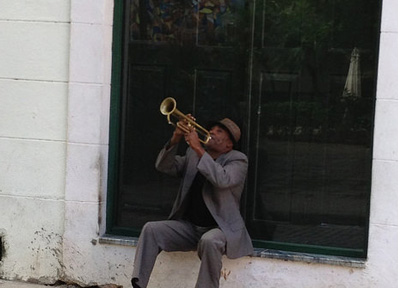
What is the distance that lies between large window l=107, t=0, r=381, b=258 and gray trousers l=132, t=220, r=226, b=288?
0.58 m

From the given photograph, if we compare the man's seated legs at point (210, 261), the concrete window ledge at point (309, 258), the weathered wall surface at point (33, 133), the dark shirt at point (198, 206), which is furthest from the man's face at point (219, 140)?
the weathered wall surface at point (33, 133)

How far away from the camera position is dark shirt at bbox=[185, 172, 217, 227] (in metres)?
5.75

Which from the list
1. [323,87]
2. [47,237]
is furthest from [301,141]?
[47,237]

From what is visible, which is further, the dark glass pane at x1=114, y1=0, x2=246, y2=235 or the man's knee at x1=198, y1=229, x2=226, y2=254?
the dark glass pane at x1=114, y1=0, x2=246, y2=235

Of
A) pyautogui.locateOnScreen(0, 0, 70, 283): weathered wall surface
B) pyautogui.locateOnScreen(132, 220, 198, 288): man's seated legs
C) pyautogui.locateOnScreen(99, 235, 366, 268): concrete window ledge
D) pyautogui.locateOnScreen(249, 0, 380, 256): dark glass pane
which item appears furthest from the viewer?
pyautogui.locateOnScreen(0, 0, 70, 283): weathered wall surface

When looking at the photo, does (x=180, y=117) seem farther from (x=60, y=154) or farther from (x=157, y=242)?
(x=60, y=154)

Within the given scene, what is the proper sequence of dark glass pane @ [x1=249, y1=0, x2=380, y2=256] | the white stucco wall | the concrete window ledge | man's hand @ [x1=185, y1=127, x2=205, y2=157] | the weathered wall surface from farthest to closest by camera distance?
the weathered wall surface < the white stucco wall < dark glass pane @ [x1=249, y1=0, x2=380, y2=256] < the concrete window ledge < man's hand @ [x1=185, y1=127, x2=205, y2=157]

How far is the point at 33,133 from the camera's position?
628 centimetres

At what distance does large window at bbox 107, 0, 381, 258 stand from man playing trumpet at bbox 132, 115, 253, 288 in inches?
14.1

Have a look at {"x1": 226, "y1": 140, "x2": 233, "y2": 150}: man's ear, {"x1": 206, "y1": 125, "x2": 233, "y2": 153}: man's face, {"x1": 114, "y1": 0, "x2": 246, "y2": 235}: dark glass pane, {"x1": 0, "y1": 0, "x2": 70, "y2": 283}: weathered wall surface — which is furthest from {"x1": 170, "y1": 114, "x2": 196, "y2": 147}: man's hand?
{"x1": 0, "y1": 0, "x2": 70, "y2": 283}: weathered wall surface

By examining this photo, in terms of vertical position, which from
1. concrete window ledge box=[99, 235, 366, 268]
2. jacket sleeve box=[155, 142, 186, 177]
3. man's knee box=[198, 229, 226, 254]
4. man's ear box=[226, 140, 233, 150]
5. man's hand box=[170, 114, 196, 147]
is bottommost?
concrete window ledge box=[99, 235, 366, 268]

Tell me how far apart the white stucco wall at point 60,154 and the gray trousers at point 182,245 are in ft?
1.08

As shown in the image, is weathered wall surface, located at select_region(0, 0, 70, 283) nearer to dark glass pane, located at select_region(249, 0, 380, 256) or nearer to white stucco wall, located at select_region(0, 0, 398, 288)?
white stucco wall, located at select_region(0, 0, 398, 288)

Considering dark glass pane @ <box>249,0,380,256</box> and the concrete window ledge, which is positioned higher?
dark glass pane @ <box>249,0,380,256</box>
